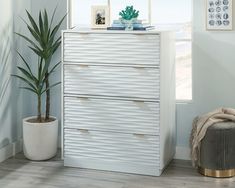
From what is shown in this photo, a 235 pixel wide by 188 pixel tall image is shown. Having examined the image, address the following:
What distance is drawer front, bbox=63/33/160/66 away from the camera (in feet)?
12.4

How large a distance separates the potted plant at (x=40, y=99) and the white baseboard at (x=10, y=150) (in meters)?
0.17

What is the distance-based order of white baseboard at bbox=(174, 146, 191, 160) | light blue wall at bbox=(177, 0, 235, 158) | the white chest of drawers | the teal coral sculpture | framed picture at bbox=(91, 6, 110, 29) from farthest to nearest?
white baseboard at bbox=(174, 146, 191, 160)
framed picture at bbox=(91, 6, 110, 29)
light blue wall at bbox=(177, 0, 235, 158)
the teal coral sculpture
the white chest of drawers

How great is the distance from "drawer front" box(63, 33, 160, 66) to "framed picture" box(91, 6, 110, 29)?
0.34 metres

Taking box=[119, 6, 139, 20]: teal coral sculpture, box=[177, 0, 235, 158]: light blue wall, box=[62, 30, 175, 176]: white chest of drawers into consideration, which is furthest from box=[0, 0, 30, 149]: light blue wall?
box=[177, 0, 235, 158]: light blue wall

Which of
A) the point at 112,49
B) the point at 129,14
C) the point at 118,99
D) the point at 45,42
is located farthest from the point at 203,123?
the point at 45,42

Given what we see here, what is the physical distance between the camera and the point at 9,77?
4.43 meters

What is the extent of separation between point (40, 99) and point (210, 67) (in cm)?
157

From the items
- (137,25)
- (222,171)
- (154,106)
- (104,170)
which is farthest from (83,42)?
(222,171)

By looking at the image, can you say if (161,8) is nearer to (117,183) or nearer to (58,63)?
(58,63)

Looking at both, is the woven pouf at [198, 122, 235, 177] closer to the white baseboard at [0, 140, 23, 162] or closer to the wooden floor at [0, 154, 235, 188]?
the wooden floor at [0, 154, 235, 188]

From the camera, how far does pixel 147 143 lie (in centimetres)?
392

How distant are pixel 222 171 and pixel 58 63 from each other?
1806 mm

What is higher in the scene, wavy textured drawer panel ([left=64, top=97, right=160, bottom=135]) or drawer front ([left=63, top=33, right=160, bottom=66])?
drawer front ([left=63, top=33, right=160, bottom=66])

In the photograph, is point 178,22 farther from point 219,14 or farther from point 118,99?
point 118,99
